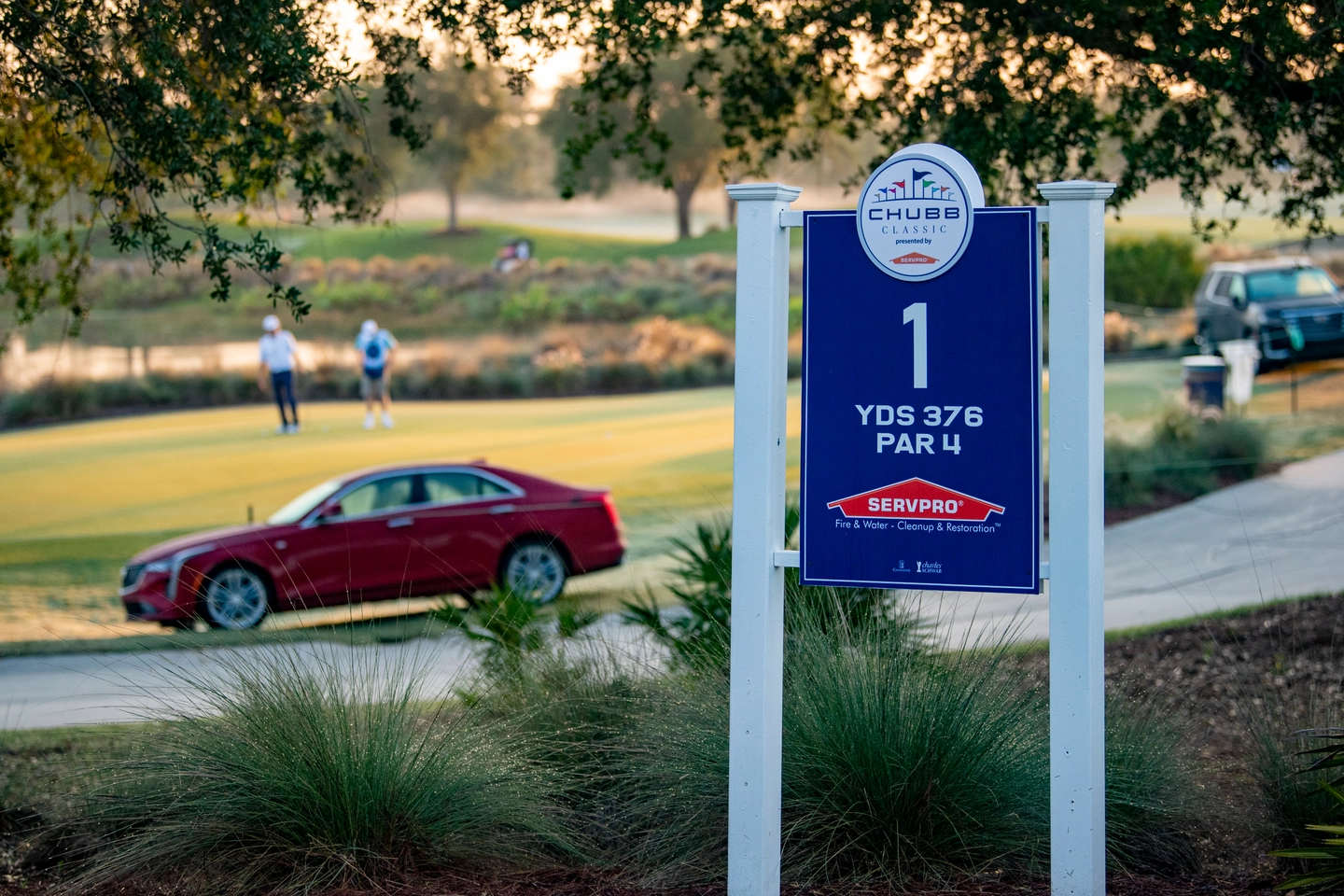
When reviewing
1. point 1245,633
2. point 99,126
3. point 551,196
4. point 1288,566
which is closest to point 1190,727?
point 1245,633

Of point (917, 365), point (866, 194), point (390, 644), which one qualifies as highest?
point (866, 194)

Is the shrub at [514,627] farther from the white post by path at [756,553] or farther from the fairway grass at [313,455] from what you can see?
the fairway grass at [313,455]

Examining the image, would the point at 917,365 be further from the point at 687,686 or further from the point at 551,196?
the point at 551,196

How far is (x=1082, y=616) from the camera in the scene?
4.04 meters

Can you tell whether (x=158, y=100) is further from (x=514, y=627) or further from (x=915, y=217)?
(x=915, y=217)

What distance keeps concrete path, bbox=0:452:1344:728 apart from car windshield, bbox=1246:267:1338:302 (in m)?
2.70

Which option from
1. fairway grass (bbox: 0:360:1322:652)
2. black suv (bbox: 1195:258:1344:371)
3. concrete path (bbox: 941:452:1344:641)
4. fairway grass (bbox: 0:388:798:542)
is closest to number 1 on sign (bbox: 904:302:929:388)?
concrete path (bbox: 941:452:1344:641)

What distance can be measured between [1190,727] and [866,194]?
3388 mm

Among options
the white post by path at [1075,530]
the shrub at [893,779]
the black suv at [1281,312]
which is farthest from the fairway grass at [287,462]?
the white post by path at [1075,530]

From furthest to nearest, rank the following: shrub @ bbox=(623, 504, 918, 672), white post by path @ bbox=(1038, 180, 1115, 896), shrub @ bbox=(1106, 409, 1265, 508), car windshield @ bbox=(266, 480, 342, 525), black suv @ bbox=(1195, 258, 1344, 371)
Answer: black suv @ bbox=(1195, 258, 1344, 371) → shrub @ bbox=(1106, 409, 1265, 508) → car windshield @ bbox=(266, 480, 342, 525) → shrub @ bbox=(623, 504, 918, 672) → white post by path @ bbox=(1038, 180, 1115, 896)

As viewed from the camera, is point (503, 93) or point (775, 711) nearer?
point (775, 711)

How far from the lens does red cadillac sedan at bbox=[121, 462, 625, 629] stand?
40.2 feet

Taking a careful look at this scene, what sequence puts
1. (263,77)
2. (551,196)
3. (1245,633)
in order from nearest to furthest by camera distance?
(263,77) < (1245,633) < (551,196)

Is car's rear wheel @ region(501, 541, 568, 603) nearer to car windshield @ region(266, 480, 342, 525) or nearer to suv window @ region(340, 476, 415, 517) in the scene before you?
suv window @ region(340, 476, 415, 517)
